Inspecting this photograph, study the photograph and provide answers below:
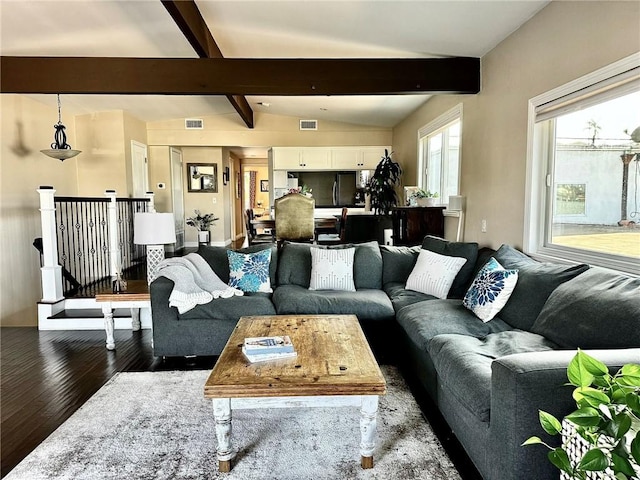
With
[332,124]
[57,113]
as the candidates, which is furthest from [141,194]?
[332,124]

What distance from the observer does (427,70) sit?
13.9 ft

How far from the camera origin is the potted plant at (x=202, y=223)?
9523mm

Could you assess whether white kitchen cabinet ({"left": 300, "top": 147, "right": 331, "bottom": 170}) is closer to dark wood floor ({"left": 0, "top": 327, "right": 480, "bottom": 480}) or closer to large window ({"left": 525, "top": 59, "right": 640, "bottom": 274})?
dark wood floor ({"left": 0, "top": 327, "right": 480, "bottom": 480})

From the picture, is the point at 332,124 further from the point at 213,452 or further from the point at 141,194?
the point at 213,452

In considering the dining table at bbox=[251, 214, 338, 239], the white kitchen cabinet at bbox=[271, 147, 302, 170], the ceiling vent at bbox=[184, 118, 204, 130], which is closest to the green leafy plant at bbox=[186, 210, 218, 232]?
the ceiling vent at bbox=[184, 118, 204, 130]

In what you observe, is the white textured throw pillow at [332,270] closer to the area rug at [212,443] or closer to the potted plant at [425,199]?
the area rug at [212,443]

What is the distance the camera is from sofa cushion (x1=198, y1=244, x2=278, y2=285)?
12.7ft

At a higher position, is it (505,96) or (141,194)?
(505,96)

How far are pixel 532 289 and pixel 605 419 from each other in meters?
1.69

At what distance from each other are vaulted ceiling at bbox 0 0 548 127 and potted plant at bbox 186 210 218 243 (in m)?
4.90

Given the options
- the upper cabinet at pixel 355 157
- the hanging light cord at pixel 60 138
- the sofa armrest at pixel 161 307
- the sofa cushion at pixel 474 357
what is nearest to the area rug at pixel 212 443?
the sofa cushion at pixel 474 357

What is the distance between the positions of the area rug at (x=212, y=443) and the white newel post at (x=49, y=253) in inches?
91.4

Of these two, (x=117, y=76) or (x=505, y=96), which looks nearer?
(x=505, y=96)

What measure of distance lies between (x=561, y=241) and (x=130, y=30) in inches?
181
